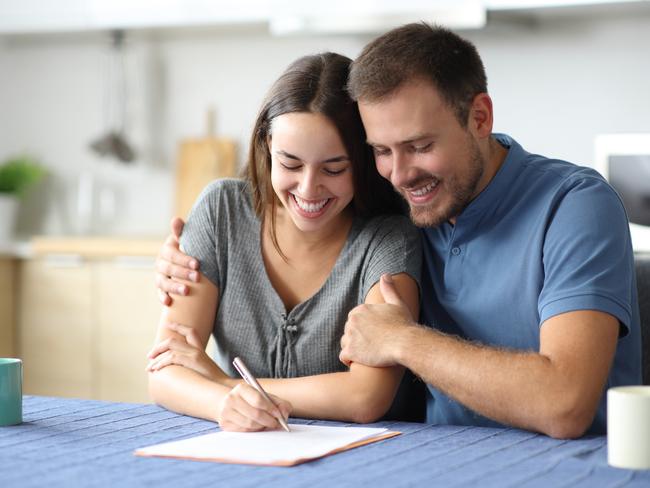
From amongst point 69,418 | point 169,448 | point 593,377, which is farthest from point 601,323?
point 69,418

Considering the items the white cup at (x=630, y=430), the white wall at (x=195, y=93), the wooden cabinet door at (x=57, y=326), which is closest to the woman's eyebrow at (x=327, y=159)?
the white cup at (x=630, y=430)

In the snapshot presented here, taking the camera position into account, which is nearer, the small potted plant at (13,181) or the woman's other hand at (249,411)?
the woman's other hand at (249,411)

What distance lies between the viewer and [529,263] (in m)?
1.69

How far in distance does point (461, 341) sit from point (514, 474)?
1.17ft

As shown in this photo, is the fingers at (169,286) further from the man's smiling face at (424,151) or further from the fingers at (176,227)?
the man's smiling face at (424,151)

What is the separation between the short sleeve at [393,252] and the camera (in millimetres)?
1812

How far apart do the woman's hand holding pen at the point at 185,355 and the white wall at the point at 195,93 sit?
212 centimetres

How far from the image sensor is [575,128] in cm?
365

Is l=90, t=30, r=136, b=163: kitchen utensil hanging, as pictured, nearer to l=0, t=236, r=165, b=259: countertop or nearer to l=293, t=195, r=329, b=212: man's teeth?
l=0, t=236, r=165, b=259: countertop

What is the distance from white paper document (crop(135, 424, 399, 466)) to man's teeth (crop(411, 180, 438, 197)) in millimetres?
414

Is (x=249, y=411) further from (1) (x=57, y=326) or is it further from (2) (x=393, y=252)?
(1) (x=57, y=326)

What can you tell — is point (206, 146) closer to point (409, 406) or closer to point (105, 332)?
point (105, 332)

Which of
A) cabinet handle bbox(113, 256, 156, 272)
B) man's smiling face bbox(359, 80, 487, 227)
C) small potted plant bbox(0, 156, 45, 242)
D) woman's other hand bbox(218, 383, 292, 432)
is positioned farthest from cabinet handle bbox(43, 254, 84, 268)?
woman's other hand bbox(218, 383, 292, 432)

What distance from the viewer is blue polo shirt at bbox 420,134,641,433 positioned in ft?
5.21
